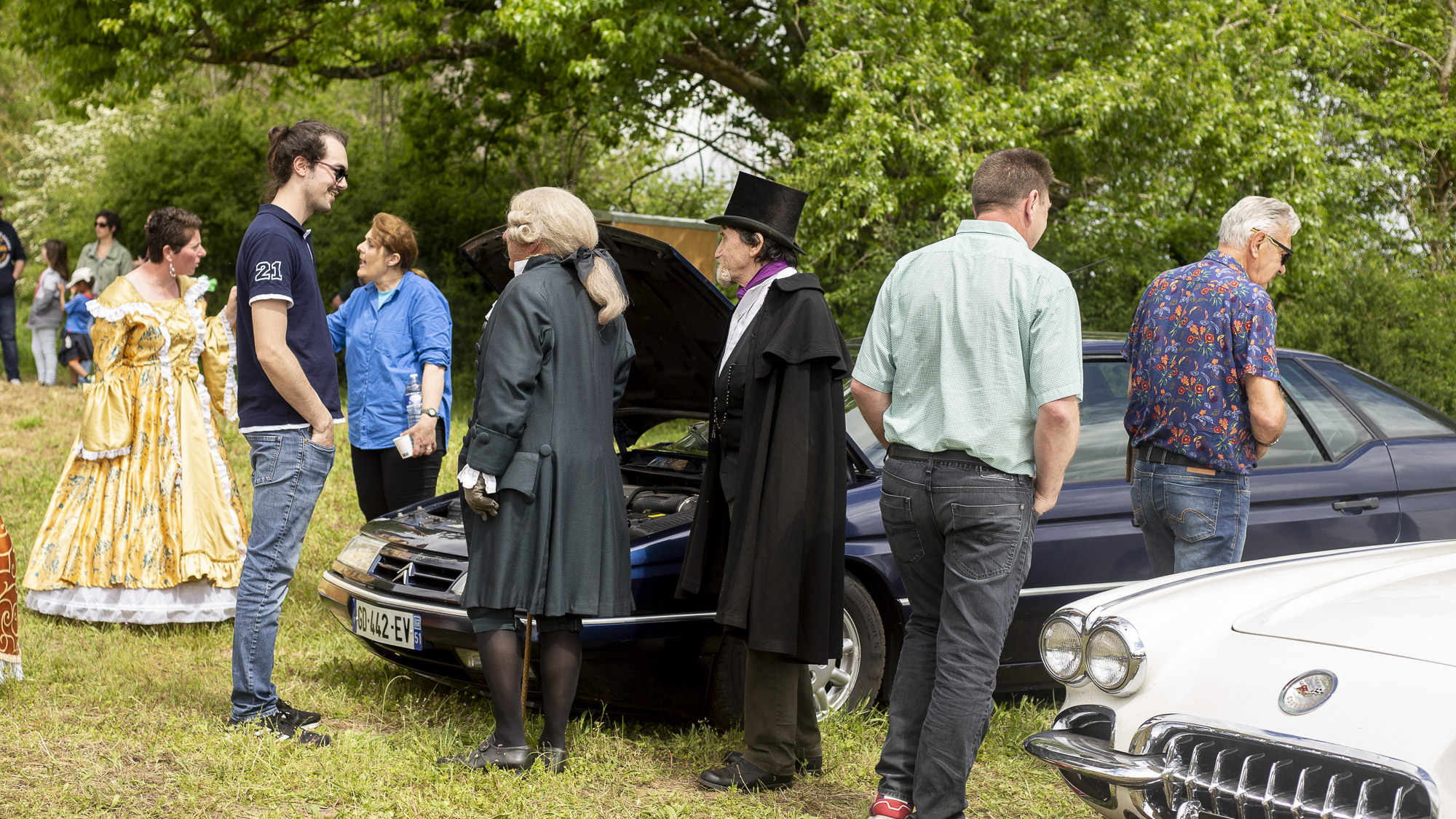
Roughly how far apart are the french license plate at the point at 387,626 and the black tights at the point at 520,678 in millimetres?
369

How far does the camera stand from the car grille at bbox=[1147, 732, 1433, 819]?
216cm

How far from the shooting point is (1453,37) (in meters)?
17.0

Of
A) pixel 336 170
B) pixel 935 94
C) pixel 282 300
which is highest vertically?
pixel 935 94

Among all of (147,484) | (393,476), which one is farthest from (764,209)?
(147,484)

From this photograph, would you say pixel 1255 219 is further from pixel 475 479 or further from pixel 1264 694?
pixel 475 479

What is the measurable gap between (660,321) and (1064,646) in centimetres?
213

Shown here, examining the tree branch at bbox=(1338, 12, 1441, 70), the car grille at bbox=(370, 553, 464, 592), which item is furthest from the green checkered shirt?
the tree branch at bbox=(1338, 12, 1441, 70)

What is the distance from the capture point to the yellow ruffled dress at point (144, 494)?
5410mm

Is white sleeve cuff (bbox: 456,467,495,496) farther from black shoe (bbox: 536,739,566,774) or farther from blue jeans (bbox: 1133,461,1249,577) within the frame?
blue jeans (bbox: 1133,461,1249,577)

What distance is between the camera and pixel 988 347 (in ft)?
10.2

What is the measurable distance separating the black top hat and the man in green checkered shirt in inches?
22.3

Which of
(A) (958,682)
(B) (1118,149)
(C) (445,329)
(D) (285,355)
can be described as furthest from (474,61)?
(A) (958,682)

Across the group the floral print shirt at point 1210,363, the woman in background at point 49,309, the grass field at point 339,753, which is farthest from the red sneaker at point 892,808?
the woman in background at point 49,309

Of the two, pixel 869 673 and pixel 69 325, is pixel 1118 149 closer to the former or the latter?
pixel 869 673
